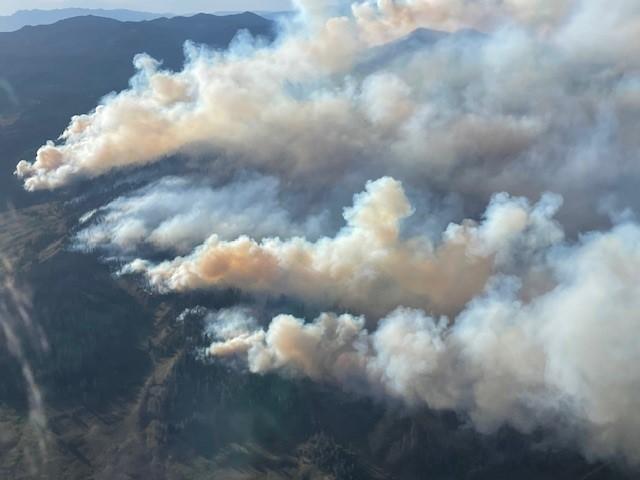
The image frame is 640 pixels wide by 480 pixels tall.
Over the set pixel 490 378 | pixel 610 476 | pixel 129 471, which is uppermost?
pixel 490 378

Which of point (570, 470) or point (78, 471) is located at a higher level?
point (78, 471)

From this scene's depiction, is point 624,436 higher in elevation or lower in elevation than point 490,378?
lower

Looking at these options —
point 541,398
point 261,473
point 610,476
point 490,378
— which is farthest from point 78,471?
point 610,476

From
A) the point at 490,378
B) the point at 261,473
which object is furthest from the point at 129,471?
the point at 490,378

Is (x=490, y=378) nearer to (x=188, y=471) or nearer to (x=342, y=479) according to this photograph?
(x=342, y=479)

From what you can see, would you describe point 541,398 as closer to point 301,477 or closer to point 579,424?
point 579,424

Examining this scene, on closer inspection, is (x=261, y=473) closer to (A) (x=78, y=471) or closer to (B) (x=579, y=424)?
(A) (x=78, y=471)

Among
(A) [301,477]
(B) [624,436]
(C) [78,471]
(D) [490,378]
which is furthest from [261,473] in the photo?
(B) [624,436]
